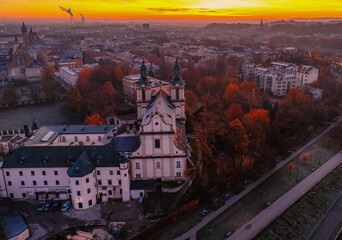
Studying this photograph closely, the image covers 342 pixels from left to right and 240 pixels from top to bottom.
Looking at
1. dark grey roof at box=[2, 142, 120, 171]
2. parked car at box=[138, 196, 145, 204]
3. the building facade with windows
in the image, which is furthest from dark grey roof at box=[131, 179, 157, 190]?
the building facade with windows

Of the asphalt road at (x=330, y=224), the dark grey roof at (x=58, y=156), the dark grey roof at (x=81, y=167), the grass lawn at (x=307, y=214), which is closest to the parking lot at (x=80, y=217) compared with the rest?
the dark grey roof at (x=81, y=167)

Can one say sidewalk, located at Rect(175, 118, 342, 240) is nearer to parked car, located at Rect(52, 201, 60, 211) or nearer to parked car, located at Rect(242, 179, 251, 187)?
parked car, located at Rect(242, 179, 251, 187)

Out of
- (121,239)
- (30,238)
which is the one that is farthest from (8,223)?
(121,239)

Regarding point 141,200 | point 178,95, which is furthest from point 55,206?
point 178,95

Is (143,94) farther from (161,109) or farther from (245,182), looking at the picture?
(245,182)

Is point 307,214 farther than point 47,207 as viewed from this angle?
Result: Yes

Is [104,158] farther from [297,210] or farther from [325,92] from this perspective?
[325,92]

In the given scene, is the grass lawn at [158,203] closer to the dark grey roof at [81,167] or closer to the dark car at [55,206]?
the dark grey roof at [81,167]
